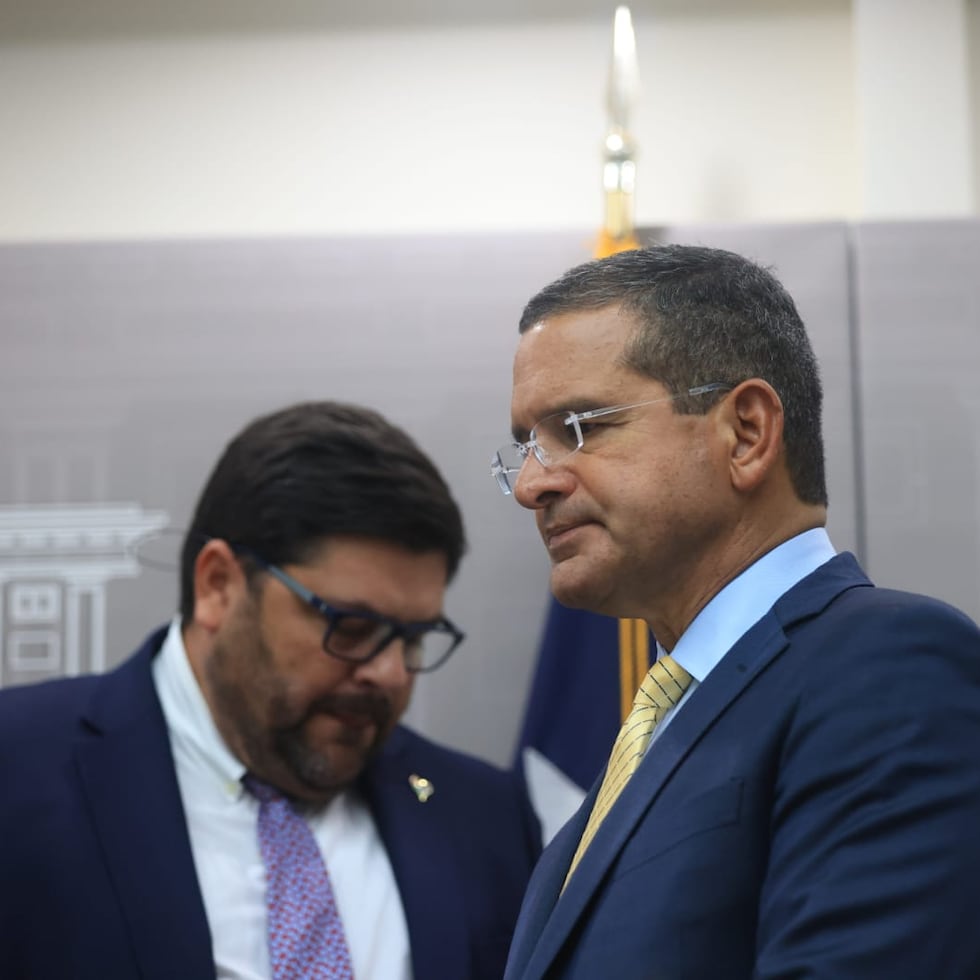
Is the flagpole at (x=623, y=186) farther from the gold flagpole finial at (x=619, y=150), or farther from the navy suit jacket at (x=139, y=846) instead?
the navy suit jacket at (x=139, y=846)

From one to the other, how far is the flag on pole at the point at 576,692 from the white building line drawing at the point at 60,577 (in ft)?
2.84

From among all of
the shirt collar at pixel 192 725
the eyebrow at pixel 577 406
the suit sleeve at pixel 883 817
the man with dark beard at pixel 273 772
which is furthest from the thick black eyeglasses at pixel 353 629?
the suit sleeve at pixel 883 817

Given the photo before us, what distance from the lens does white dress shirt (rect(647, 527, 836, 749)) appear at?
1206mm

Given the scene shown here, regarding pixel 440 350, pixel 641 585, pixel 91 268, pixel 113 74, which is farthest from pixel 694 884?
pixel 113 74

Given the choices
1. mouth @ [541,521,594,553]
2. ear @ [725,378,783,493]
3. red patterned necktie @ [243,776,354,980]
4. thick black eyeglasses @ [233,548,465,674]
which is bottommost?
red patterned necktie @ [243,776,354,980]

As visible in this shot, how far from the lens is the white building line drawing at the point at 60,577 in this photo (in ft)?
10.4

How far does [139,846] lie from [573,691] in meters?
1.19

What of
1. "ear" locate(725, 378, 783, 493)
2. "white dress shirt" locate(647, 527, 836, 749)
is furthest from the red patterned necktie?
"ear" locate(725, 378, 783, 493)

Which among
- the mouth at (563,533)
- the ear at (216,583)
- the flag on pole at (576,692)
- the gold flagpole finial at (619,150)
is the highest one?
the gold flagpole finial at (619,150)

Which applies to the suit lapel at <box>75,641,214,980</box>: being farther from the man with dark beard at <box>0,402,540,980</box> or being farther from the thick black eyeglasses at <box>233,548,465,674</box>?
the thick black eyeglasses at <box>233,548,465,674</box>

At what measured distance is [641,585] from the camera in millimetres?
1266

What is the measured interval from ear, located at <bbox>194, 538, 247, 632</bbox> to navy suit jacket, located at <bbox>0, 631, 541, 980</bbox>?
128 millimetres

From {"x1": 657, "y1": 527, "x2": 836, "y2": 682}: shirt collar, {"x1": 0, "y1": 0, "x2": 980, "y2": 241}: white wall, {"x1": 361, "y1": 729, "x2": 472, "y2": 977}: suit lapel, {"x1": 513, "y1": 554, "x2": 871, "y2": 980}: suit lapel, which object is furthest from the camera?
{"x1": 0, "y1": 0, "x2": 980, "y2": 241}: white wall

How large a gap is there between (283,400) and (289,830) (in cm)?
123
